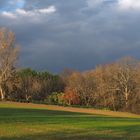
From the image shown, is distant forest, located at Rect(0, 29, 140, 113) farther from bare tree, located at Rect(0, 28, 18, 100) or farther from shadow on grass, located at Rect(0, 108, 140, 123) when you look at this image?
shadow on grass, located at Rect(0, 108, 140, 123)

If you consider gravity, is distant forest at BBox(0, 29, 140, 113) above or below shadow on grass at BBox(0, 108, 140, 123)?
above

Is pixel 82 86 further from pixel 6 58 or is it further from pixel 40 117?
pixel 40 117

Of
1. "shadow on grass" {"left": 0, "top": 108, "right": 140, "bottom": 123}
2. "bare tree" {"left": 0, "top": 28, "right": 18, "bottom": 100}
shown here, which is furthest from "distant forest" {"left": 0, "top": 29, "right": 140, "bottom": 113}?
"shadow on grass" {"left": 0, "top": 108, "right": 140, "bottom": 123}

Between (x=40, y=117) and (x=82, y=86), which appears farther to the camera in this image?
(x=82, y=86)

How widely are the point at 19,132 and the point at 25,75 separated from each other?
103544 millimetres

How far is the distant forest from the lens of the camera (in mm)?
96875

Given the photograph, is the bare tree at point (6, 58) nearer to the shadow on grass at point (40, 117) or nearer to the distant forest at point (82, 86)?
the distant forest at point (82, 86)

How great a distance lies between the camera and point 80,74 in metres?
126

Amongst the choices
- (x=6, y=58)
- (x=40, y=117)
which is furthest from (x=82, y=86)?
(x=40, y=117)

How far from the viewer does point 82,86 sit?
116m

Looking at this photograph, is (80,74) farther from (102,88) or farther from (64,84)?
(102,88)

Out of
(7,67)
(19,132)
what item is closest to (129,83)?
(7,67)

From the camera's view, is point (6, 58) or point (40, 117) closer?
point (40, 117)

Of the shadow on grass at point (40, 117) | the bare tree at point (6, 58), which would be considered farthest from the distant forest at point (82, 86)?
the shadow on grass at point (40, 117)
